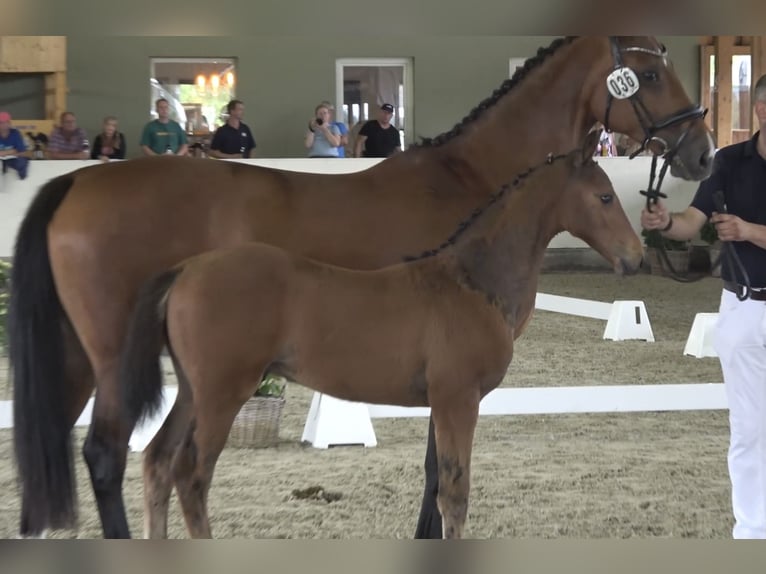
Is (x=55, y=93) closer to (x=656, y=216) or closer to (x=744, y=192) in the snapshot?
(x=744, y=192)

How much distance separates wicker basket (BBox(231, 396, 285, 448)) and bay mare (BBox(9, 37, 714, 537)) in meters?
1.63

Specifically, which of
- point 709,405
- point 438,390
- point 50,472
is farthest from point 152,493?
point 709,405

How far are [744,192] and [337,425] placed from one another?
226 centimetres

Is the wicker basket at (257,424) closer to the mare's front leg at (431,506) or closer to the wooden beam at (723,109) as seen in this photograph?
the mare's front leg at (431,506)

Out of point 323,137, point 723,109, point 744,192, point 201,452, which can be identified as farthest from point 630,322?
point 201,452

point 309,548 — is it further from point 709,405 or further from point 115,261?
point 709,405

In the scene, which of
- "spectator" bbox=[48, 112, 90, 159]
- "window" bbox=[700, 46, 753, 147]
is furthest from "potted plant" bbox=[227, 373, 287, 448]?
"window" bbox=[700, 46, 753, 147]

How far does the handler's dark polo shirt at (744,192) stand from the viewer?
7.49ft

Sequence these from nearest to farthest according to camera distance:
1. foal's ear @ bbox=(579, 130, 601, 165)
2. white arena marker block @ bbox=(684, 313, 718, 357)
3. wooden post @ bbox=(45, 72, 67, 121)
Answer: foal's ear @ bbox=(579, 130, 601, 165)
white arena marker block @ bbox=(684, 313, 718, 357)
wooden post @ bbox=(45, 72, 67, 121)

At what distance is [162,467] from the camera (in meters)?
2.06

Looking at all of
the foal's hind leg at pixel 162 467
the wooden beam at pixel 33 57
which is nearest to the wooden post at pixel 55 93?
the wooden beam at pixel 33 57

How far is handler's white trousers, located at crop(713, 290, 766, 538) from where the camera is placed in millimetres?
2320

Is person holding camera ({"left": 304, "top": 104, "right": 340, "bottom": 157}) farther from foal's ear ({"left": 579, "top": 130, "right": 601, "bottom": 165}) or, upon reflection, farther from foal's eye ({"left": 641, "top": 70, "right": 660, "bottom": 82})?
foal's ear ({"left": 579, "top": 130, "right": 601, "bottom": 165})

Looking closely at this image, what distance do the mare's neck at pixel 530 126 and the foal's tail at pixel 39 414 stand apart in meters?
1.11
